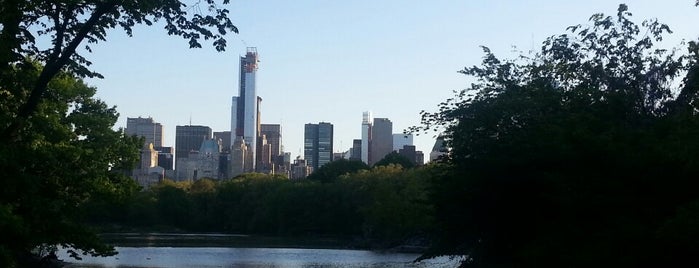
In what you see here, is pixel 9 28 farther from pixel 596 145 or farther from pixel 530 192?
pixel 530 192

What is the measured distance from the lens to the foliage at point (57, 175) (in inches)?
619

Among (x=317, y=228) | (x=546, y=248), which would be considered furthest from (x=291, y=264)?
(x=317, y=228)

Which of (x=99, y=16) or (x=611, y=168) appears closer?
(x=99, y=16)

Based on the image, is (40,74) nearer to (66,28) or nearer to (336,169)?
(66,28)

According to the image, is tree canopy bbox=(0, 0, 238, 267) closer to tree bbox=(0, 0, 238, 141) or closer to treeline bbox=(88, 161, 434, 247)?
tree bbox=(0, 0, 238, 141)

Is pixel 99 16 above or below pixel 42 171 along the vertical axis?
above

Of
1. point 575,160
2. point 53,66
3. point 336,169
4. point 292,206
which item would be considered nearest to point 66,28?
point 53,66

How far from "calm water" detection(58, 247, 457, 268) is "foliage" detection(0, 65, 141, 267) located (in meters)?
10.2

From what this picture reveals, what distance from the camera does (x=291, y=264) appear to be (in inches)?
1940

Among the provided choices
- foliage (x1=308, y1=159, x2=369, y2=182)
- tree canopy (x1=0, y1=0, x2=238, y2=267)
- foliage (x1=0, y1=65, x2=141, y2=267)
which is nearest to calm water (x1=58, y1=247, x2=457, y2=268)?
foliage (x1=0, y1=65, x2=141, y2=267)

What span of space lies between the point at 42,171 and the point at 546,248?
10.8 m

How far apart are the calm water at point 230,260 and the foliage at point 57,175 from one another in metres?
10.2

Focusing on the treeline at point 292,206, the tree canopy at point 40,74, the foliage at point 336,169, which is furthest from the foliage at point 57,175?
the foliage at point 336,169

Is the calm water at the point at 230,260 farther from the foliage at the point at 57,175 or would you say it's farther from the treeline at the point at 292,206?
the foliage at the point at 57,175
